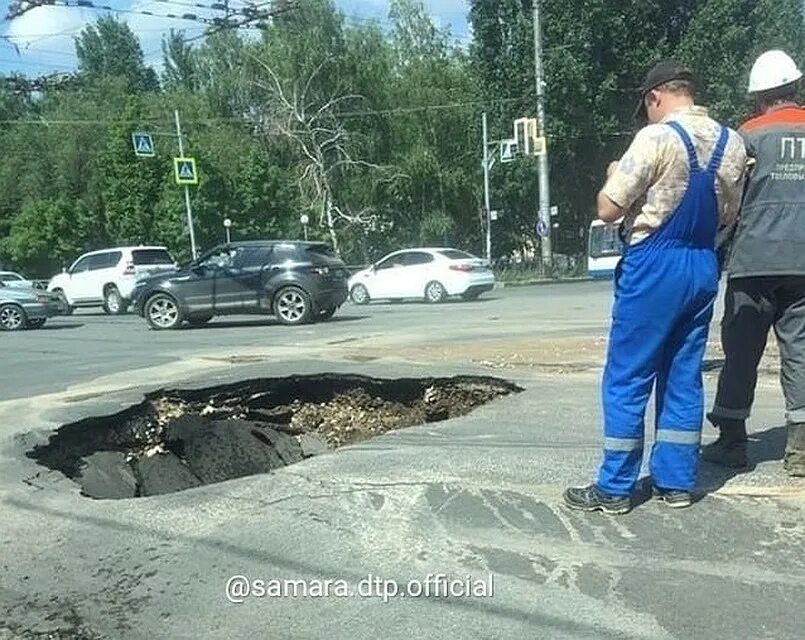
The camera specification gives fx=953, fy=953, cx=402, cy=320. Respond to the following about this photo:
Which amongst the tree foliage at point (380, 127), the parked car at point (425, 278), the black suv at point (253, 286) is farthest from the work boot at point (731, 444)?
the tree foliage at point (380, 127)

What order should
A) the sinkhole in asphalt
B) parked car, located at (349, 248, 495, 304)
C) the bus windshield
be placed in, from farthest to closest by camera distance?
the bus windshield < parked car, located at (349, 248, 495, 304) < the sinkhole in asphalt

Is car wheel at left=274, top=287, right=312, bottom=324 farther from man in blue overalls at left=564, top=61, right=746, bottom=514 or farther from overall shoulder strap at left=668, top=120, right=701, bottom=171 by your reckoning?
overall shoulder strap at left=668, top=120, right=701, bottom=171

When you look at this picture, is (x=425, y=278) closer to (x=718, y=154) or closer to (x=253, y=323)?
(x=253, y=323)

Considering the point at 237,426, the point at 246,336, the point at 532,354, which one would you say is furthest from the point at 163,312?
the point at 237,426

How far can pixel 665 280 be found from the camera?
4.17 m

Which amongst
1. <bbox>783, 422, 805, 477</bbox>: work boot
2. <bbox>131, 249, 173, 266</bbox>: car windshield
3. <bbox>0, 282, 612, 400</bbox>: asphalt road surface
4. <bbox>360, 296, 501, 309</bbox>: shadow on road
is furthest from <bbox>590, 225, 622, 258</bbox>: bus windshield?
<bbox>783, 422, 805, 477</bbox>: work boot

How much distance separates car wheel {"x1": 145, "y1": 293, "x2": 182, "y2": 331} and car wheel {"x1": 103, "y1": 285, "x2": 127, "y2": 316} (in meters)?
9.61

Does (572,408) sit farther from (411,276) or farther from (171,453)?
(411,276)

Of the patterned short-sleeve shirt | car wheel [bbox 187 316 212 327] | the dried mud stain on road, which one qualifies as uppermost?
the patterned short-sleeve shirt

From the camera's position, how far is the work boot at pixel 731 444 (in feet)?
16.0

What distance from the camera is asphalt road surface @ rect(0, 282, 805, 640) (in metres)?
3.47

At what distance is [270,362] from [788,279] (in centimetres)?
695

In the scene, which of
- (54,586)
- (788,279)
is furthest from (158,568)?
(788,279)

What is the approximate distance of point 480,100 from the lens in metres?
43.5
